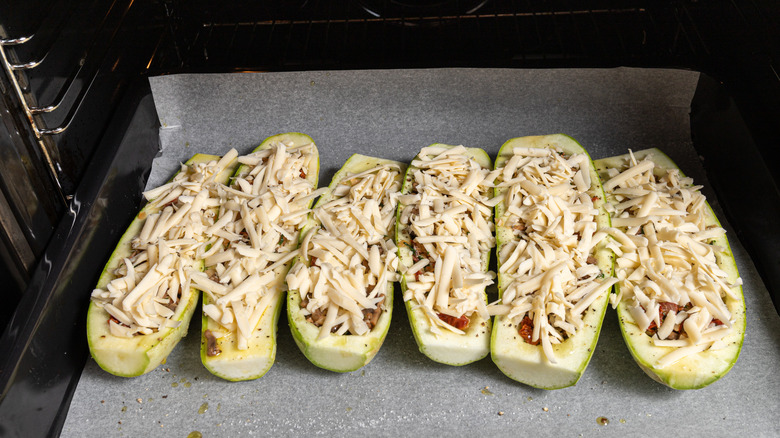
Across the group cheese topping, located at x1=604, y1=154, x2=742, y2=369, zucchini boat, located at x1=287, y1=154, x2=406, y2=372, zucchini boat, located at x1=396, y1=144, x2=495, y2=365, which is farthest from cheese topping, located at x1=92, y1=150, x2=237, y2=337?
cheese topping, located at x1=604, y1=154, x2=742, y2=369

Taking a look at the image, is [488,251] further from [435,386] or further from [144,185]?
[144,185]

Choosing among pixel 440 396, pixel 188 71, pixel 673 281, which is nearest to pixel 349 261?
pixel 440 396

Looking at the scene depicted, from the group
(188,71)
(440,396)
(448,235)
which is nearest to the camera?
(440,396)

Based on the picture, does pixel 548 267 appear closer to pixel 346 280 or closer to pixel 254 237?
pixel 346 280

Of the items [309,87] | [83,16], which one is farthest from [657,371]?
[83,16]

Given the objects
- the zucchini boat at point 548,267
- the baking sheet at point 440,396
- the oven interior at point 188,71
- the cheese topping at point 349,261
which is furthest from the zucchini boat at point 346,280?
the oven interior at point 188,71

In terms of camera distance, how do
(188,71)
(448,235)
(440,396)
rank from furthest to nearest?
(188,71), (448,235), (440,396)

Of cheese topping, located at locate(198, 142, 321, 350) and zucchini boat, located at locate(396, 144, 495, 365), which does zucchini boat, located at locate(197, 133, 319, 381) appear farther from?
zucchini boat, located at locate(396, 144, 495, 365)
